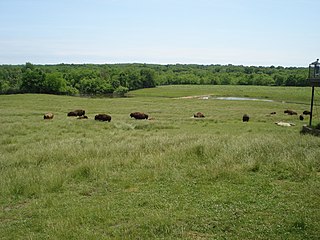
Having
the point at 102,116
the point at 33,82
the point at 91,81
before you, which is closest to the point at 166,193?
the point at 102,116

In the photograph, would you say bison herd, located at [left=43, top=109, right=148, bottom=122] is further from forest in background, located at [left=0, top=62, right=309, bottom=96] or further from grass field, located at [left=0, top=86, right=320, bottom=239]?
forest in background, located at [left=0, top=62, right=309, bottom=96]

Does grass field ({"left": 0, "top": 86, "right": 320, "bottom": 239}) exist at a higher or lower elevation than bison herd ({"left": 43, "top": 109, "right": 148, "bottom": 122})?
higher

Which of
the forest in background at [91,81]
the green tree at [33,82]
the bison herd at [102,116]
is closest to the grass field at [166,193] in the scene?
the bison herd at [102,116]

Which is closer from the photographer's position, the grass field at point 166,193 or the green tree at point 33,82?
the grass field at point 166,193

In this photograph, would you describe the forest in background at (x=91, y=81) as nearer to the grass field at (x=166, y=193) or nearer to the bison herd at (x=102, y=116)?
the bison herd at (x=102, y=116)

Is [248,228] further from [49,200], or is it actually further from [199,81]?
[199,81]

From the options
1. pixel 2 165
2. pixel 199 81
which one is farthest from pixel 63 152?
pixel 199 81

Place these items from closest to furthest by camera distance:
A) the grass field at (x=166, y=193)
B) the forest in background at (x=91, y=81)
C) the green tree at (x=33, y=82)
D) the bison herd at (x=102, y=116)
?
the grass field at (x=166, y=193) → the bison herd at (x=102, y=116) → the green tree at (x=33, y=82) → the forest in background at (x=91, y=81)

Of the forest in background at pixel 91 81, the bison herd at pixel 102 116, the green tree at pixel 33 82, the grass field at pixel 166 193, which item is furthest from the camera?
the forest in background at pixel 91 81

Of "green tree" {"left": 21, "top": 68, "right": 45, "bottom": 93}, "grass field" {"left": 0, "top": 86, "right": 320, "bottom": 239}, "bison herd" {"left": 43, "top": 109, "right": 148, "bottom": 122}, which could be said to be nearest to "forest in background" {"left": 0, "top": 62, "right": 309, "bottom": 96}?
"green tree" {"left": 21, "top": 68, "right": 45, "bottom": 93}

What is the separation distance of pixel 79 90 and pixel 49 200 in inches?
4574

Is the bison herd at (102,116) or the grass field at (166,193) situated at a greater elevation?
the grass field at (166,193)

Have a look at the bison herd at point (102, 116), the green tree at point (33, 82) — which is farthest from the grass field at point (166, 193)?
the green tree at point (33, 82)

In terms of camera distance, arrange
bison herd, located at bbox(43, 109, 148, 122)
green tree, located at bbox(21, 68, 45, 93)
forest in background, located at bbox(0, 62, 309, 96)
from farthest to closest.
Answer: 1. forest in background, located at bbox(0, 62, 309, 96)
2. green tree, located at bbox(21, 68, 45, 93)
3. bison herd, located at bbox(43, 109, 148, 122)
